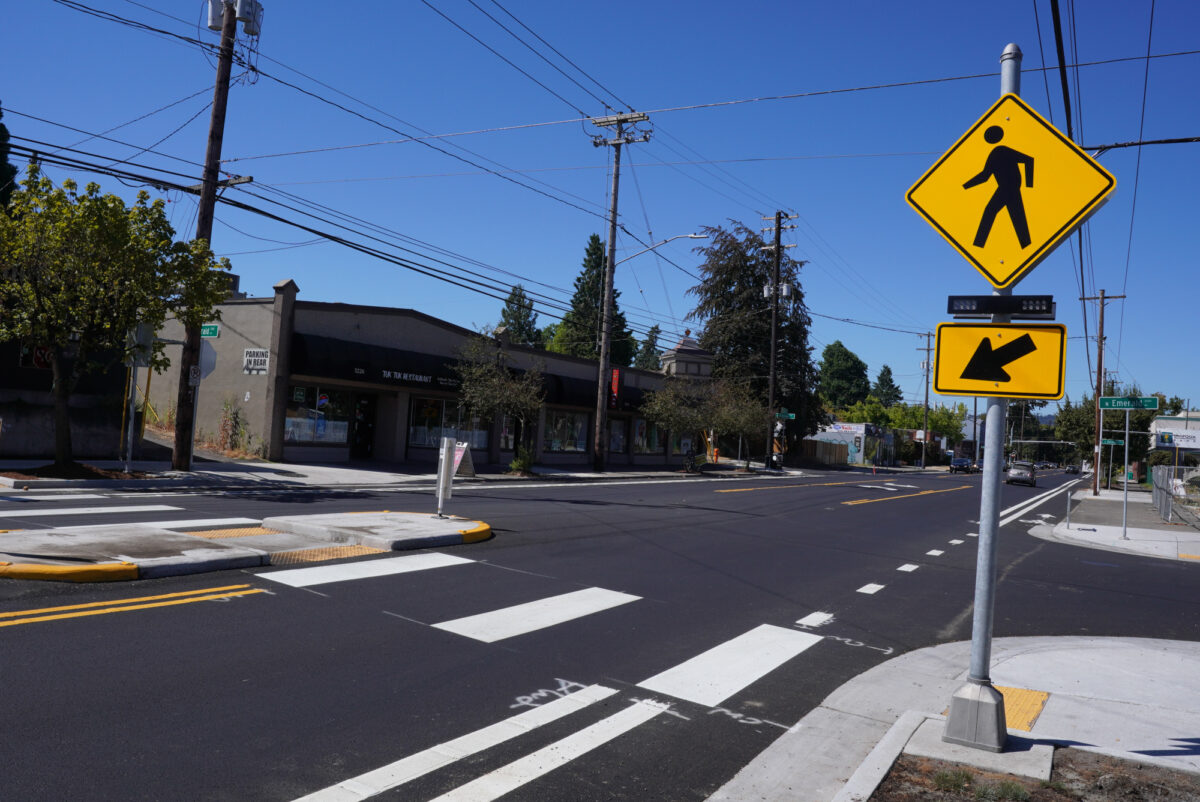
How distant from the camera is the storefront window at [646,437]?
144 ft

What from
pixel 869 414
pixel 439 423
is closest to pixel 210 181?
pixel 439 423

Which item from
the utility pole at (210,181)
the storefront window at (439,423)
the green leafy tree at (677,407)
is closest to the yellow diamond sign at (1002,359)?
the utility pole at (210,181)

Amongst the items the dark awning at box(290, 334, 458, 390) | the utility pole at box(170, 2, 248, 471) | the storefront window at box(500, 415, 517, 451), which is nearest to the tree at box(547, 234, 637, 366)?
the storefront window at box(500, 415, 517, 451)

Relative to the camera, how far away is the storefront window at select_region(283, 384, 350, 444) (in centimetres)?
2645

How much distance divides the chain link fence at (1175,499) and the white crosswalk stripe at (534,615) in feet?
71.4

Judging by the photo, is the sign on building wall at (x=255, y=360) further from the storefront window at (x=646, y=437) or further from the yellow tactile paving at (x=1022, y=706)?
the yellow tactile paving at (x=1022, y=706)

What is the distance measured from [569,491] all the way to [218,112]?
1260cm

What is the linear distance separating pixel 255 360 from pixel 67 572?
19771 millimetres

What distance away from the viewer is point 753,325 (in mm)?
57312

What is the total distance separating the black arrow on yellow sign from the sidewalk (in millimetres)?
1993

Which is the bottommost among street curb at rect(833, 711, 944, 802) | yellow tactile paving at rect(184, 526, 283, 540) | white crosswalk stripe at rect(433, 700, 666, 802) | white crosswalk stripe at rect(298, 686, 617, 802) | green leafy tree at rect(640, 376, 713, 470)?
white crosswalk stripe at rect(433, 700, 666, 802)

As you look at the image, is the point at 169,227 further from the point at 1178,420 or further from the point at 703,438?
the point at 1178,420

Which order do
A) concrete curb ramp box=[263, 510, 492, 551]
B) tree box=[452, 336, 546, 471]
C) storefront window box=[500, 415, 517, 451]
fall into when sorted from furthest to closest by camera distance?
storefront window box=[500, 415, 517, 451] → tree box=[452, 336, 546, 471] → concrete curb ramp box=[263, 510, 492, 551]

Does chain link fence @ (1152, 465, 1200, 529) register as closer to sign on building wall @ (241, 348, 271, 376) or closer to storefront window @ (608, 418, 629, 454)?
storefront window @ (608, 418, 629, 454)
